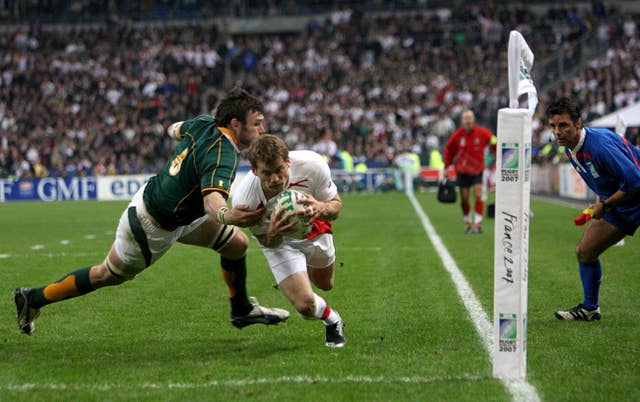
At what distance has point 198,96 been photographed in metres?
41.9

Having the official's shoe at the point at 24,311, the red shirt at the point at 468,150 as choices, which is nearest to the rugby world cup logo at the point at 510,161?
the official's shoe at the point at 24,311

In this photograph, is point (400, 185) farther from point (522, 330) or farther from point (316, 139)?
point (522, 330)

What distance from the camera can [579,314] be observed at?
24.1 feet

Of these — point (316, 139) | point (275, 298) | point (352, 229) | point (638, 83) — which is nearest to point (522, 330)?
point (275, 298)

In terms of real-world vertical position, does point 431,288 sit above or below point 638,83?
below

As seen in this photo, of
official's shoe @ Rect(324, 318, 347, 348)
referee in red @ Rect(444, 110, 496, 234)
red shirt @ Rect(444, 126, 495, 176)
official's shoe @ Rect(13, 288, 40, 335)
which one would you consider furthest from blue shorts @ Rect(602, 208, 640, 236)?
red shirt @ Rect(444, 126, 495, 176)

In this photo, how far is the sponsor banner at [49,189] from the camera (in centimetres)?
3594

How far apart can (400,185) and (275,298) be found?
1044 inches

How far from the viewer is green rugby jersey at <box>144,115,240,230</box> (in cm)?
582

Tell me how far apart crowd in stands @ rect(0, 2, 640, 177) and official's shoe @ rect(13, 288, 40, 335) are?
28133 millimetres

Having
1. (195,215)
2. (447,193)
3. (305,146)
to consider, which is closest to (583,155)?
(195,215)

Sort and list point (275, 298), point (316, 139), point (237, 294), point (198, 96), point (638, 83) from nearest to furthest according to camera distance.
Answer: point (237, 294)
point (275, 298)
point (638, 83)
point (316, 139)
point (198, 96)

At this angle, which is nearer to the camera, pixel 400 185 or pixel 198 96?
pixel 400 185

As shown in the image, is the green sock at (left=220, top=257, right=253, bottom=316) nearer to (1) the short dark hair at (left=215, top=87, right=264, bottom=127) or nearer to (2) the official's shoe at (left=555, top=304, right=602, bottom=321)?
(1) the short dark hair at (left=215, top=87, right=264, bottom=127)
